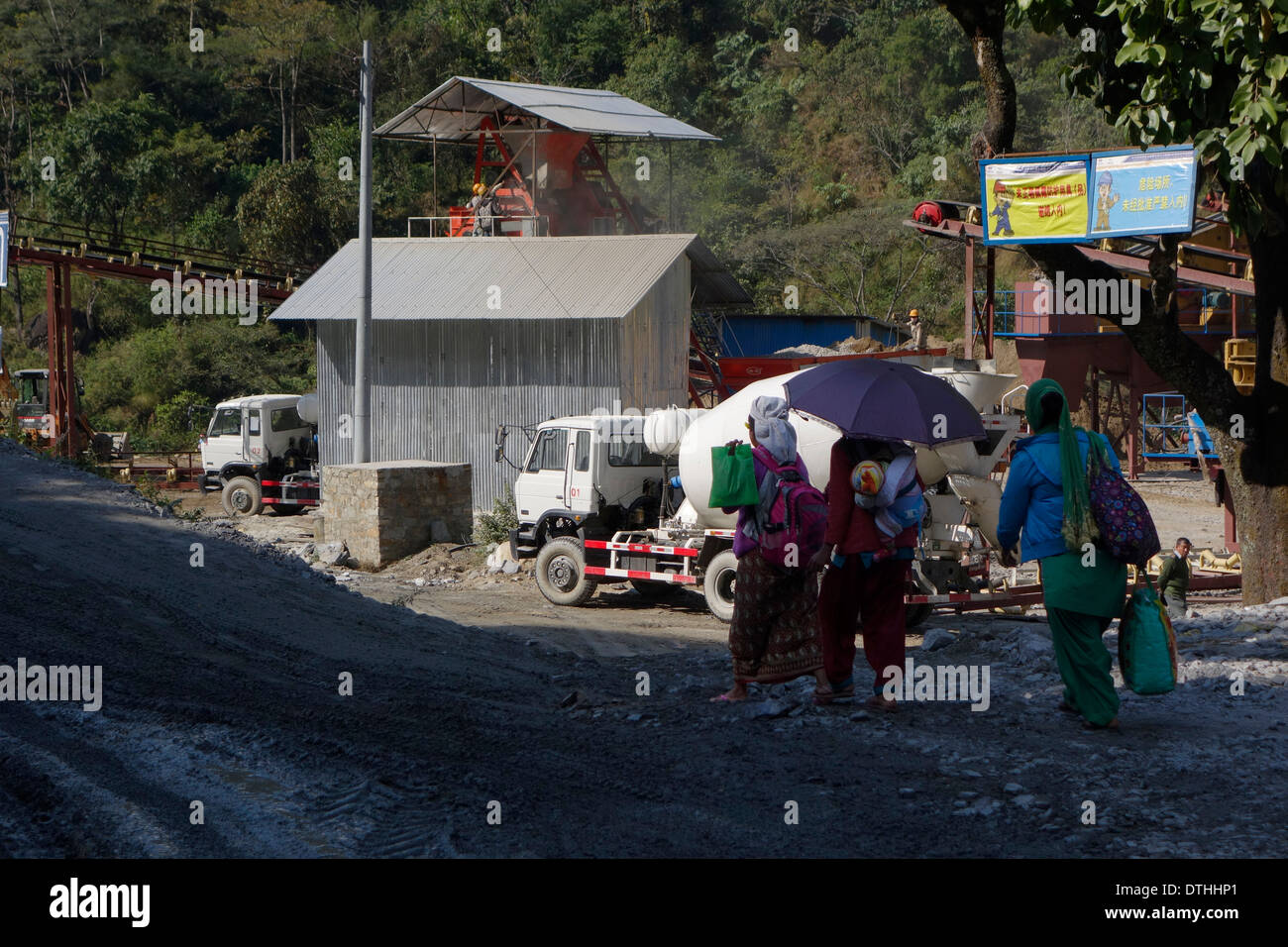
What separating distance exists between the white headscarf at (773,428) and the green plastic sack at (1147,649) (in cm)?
213

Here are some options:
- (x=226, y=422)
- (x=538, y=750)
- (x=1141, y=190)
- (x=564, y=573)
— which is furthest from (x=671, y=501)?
(x=226, y=422)

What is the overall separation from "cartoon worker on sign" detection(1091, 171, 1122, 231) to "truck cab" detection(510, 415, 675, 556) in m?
5.89

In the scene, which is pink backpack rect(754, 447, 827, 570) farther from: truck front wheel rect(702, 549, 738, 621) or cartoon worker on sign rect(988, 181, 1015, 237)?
truck front wheel rect(702, 549, 738, 621)

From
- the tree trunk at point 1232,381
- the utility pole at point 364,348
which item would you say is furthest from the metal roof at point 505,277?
the tree trunk at point 1232,381

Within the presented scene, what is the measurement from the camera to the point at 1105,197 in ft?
44.4

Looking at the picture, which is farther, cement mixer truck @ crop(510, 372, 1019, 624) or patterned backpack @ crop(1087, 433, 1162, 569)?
cement mixer truck @ crop(510, 372, 1019, 624)

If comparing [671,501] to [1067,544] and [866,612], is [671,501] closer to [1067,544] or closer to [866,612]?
[866,612]

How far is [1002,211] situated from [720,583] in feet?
17.1

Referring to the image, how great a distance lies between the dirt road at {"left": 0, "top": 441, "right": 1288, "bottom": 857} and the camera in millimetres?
5422

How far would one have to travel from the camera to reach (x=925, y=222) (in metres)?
19.9

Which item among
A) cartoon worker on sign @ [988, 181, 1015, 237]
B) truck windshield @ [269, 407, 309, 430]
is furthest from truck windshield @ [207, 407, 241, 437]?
cartoon worker on sign @ [988, 181, 1015, 237]

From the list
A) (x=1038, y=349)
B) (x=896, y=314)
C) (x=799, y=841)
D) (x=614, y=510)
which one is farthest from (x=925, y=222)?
(x=896, y=314)

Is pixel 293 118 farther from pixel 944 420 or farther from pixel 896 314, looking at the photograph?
pixel 944 420

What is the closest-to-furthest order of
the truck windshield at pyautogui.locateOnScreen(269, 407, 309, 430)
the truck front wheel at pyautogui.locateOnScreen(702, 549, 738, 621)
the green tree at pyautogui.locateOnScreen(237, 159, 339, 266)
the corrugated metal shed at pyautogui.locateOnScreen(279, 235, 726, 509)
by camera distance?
the truck front wheel at pyautogui.locateOnScreen(702, 549, 738, 621) → the corrugated metal shed at pyautogui.locateOnScreen(279, 235, 726, 509) → the truck windshield at pyautogui.locateOnScreen(269, 407, 309, 430) → the green tree at pyautogui.locateOnScreen(237, 159, 339, 266)
